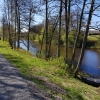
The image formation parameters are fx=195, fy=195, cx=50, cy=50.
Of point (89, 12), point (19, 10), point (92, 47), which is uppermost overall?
point (19, 10)

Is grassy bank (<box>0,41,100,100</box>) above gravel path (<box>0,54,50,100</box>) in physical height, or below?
below

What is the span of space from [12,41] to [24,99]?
24078 mm

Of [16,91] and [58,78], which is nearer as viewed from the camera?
[16,91]

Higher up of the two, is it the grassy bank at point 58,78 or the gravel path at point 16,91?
the gravel path at point 16,91

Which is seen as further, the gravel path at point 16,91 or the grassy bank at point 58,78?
the grassy bank at point 58,78

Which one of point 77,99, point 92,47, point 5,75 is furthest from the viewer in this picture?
point 92,47

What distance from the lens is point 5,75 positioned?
322 inches

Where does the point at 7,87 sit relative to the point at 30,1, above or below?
below

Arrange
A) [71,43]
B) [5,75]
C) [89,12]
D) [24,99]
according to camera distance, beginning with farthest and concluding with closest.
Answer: [71,43], [89,12], [5,75], [24,99]

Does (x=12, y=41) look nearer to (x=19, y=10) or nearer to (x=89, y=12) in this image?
(x=19, y=10)

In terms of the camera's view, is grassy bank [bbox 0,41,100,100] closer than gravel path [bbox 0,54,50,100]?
No

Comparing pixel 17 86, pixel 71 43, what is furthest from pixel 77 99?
pixel 71 43

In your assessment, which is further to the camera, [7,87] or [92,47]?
[92,47]

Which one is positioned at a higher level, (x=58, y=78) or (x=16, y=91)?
(x=16, y=91)
